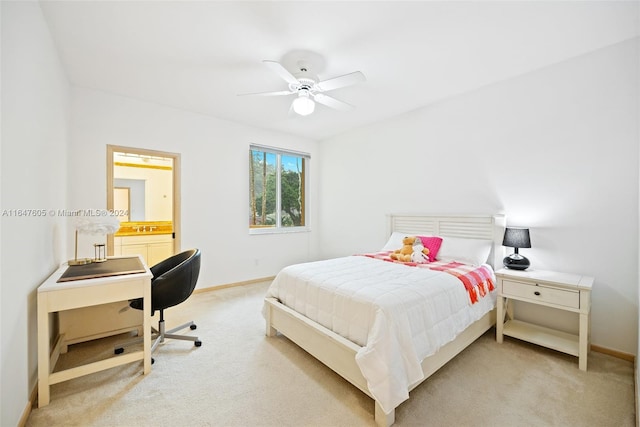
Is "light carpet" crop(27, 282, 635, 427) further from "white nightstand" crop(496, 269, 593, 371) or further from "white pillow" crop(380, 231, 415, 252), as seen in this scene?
"white pillow" crop(380, 231, 415, 252)

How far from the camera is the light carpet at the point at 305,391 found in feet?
5.49

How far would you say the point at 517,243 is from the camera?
266cm

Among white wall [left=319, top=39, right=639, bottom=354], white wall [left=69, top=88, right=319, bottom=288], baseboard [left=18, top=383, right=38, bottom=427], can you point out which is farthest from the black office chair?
white wall [left=319, top=39, right=639, bottom=354]

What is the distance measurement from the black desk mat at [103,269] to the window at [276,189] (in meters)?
2.34

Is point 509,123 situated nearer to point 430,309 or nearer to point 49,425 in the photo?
point 430,309

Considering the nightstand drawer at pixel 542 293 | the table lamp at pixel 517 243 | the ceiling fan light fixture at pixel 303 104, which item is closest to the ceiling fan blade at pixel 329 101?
the ceiling fan light fixture at pixel 303 104

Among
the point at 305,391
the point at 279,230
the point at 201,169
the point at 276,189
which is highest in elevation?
the point at 201,169

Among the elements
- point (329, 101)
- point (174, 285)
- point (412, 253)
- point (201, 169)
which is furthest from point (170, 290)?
point (412, 253)

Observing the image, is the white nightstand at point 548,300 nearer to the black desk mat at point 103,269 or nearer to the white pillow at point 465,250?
the white pillow at point 465,250

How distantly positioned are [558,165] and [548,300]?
1310mm

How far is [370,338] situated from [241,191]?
343 cm

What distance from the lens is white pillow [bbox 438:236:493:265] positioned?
299cm

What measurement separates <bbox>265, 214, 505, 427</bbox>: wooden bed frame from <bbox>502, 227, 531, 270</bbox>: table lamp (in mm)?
255

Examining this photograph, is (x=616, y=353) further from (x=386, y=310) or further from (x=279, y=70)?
(x=279, y=70)
